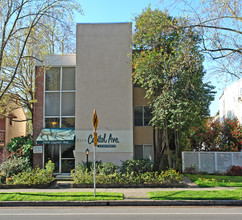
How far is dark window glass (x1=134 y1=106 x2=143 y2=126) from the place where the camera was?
18.4 meters

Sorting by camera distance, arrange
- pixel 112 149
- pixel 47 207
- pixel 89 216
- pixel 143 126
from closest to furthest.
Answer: pixel 89 216
pixel 47 207
pixel 112 149
pixel 143 126

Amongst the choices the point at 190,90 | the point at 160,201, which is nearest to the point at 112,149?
the point at 190,90

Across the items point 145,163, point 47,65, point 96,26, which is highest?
point 96,26

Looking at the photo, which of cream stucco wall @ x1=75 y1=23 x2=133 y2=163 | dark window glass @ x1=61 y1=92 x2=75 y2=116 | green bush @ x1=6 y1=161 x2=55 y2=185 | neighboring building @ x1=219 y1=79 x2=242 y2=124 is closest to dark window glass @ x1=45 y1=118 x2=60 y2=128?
dark window glass @ x1=61 y1=92 x2=75 y2=116

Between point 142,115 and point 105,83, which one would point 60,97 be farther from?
point 142,115

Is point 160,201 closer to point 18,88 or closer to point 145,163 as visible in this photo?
point 145,163

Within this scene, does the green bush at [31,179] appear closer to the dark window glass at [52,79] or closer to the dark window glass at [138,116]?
the dark window glass at [52,79]

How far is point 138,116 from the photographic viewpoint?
728 inches

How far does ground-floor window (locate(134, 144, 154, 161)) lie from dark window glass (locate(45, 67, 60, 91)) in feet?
22.2

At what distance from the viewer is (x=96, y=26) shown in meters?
17.6

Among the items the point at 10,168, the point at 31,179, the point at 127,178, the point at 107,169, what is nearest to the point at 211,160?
the point at 127,178

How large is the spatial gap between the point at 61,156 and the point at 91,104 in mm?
4022

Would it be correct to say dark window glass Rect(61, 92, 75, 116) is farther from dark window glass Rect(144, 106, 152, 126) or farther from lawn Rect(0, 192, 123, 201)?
lawn Rect(0, 192, 123, 201)

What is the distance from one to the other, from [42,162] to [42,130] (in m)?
2.07
